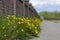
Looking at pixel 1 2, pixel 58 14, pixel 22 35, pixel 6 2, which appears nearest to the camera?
pixel 22 35

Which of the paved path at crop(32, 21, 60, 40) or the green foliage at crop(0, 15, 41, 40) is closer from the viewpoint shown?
the green foliage at crop(0, 15, 41, 40)

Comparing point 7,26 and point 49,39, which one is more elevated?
point 7,26

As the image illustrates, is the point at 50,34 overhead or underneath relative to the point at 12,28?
underneath

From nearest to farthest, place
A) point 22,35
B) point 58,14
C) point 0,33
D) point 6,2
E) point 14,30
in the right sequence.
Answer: point 0,33, point 14,30, point 22,35, point 6,2, point 58,14

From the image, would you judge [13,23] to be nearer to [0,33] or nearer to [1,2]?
[0,33]

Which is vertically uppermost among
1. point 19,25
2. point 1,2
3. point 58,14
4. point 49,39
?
point 1,2

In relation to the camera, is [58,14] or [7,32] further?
[58,14]

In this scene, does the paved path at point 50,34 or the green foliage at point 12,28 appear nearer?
the green foliage at point 12,28

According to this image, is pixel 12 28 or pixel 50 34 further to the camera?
pixel 50 34

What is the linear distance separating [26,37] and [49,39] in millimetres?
1397

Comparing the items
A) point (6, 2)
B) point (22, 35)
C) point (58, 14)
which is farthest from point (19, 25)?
point (58, 14)

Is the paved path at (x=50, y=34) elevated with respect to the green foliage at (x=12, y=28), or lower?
lower

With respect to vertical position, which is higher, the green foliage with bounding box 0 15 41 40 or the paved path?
the green foliage with bounding box 0 15 41 40

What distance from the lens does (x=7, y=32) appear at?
338 inches
